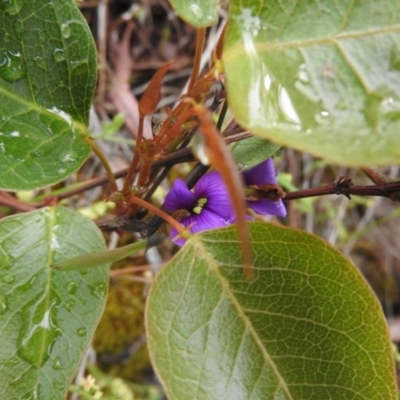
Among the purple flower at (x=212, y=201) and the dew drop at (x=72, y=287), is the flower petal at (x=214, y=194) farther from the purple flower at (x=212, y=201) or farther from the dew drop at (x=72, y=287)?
the dew drop at (x=72, y=287)

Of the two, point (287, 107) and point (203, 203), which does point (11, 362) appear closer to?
point (203, 203)

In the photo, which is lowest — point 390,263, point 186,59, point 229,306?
point 390,263

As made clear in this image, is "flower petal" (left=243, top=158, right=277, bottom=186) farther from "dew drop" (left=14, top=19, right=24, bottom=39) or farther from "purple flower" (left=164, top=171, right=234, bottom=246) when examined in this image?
"dew drop" (left=14, top=19, right=24, bottom=39)

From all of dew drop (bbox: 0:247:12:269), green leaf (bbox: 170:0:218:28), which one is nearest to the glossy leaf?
green leaf (bbox: 170:0:218:28)

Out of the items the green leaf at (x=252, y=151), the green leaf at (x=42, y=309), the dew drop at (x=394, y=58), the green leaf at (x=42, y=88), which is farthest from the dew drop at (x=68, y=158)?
the dew drop at (x=394, y=58)

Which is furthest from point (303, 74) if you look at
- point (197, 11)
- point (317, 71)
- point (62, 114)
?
point (62, 114)

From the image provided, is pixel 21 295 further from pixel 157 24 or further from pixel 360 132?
pixel 157 24

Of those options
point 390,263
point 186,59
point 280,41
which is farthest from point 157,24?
point 280,41

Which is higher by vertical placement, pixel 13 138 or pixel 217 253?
pixel 13 138
